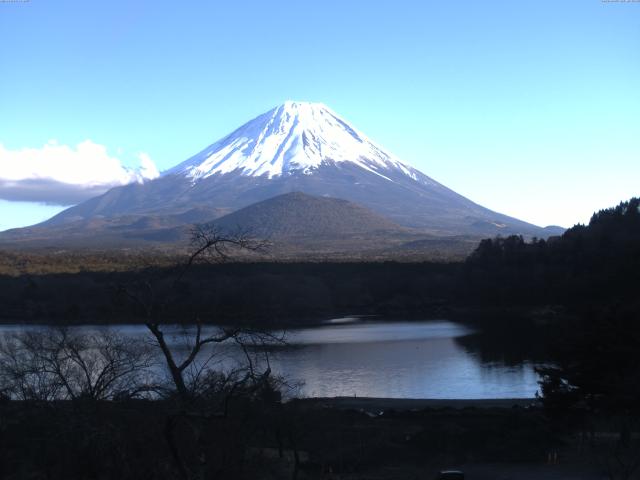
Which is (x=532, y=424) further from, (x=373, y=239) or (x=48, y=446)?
(x=373, y=239)

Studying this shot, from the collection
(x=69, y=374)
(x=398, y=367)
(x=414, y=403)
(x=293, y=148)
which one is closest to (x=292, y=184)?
(x=293, y=148)

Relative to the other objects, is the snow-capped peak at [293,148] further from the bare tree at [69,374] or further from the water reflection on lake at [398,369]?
the bare tree at [69,374]

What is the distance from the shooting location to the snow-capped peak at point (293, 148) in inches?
5517

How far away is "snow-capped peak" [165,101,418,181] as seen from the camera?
5517 inches

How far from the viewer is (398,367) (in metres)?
22.4

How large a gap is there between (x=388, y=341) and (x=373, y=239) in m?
65.5

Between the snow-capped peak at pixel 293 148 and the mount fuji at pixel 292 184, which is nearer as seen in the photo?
the mount fuji at pixel 292 184

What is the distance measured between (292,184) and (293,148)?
1606 cm

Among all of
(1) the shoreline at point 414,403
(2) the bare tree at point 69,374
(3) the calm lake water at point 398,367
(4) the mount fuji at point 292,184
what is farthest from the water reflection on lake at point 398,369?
(4) the mount fuji at point 292,184

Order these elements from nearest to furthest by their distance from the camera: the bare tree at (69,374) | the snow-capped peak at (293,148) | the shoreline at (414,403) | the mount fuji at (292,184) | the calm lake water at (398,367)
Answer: the bare tree at (69,374), the shoreline at (414,403), the calm lake water at (398,367), the mount fuji at (292,184), the snow-capped peak at (293,148)

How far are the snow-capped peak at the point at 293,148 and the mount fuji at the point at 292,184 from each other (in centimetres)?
18

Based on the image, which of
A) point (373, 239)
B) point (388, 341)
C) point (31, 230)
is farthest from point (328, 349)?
point (31, 230)

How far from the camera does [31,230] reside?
122m

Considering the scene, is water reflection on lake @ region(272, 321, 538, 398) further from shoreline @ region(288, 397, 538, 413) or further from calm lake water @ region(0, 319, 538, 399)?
shoreline @ region(288, 397, 538, 413)
